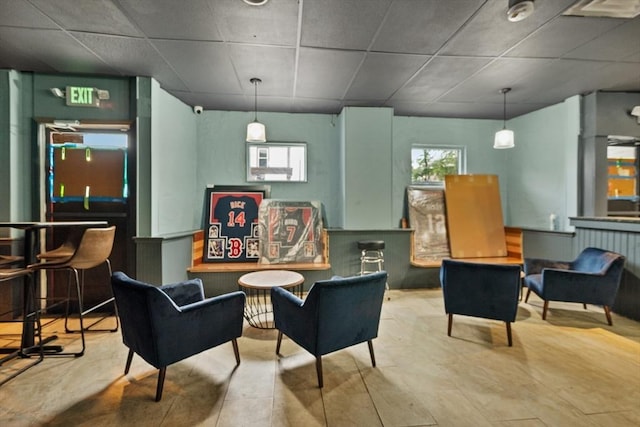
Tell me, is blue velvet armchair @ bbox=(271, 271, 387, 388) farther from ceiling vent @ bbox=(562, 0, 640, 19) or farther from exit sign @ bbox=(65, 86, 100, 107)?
exit sign @ bbox=(65, 86, 100, 107)

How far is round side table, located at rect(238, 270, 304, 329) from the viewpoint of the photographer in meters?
A: 2.83

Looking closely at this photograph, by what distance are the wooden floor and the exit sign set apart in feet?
8.52

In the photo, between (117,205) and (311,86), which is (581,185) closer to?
(311,86)

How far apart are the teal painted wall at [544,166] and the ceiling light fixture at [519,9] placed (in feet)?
8.91

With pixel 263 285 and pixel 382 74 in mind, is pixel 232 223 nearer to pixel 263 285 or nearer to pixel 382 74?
pixel 263 285

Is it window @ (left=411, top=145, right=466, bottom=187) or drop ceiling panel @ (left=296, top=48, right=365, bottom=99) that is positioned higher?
drop ceiling panel @ (left=296, top=48, right=365, bottom=99)

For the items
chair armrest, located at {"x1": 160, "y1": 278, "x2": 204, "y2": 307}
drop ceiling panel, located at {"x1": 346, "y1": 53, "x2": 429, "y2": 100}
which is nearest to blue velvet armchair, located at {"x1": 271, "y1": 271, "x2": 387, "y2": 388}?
chair armrest, located at {"x1": 160, "y1": 278, "x2": 204, "y2": 307}

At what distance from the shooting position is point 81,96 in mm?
3318

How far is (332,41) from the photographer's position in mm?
2629

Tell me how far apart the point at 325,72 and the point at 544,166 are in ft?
12.3

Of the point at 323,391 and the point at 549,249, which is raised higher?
the point at 549,249

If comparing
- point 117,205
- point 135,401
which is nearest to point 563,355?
point 135,401

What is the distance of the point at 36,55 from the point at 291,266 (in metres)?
3.65

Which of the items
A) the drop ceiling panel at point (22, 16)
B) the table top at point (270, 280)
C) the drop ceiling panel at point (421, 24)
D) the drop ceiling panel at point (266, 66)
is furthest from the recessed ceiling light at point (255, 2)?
the table top at point (270, 280)
